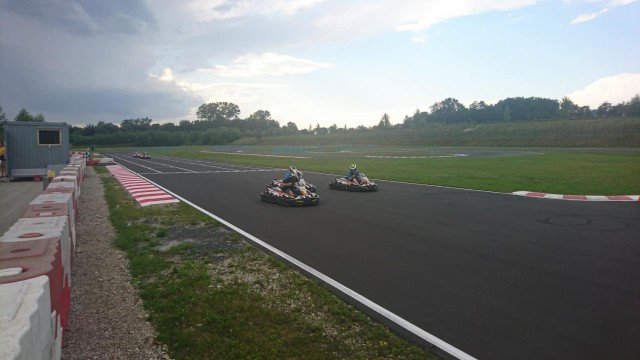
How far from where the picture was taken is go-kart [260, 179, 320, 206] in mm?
12586

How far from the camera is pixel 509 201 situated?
13.0 metres

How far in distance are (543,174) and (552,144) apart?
45415 millimetres

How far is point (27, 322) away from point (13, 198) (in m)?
15.3

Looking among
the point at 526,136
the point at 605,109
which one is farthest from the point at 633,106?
the point at 526,136

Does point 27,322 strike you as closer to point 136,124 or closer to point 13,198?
point 13,198

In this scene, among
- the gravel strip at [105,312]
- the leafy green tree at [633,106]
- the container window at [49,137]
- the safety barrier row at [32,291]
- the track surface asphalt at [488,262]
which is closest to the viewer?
the safety barrier row at [32,291]

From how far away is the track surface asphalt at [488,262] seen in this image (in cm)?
438

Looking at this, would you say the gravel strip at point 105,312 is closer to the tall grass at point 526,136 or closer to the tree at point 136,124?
the tall grass at point 526,136

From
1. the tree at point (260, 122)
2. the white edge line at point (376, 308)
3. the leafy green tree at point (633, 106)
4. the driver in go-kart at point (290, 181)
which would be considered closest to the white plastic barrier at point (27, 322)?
the white edge line at point (376, 308)

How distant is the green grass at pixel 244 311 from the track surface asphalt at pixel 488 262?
57 centimetres

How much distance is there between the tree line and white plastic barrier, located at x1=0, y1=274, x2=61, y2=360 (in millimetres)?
90290

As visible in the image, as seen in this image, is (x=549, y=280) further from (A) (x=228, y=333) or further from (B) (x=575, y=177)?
(B) (x=575, y=177)

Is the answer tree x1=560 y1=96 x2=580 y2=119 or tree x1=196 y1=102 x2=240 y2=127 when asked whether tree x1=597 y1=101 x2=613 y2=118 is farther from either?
tree x1=196 y1=102 x2=240 y2=127

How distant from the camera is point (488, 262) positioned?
6.79 m
